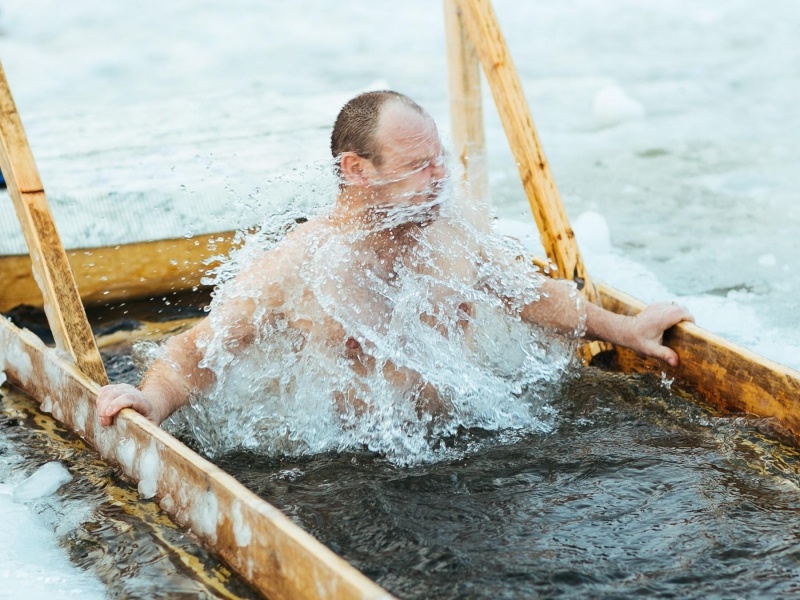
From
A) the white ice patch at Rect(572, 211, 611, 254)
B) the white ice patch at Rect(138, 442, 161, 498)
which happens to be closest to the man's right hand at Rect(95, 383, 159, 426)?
the white ice patch at Rect(138, 442, 161, 498)

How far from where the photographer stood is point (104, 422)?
2.41 meters

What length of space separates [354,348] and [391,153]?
52 cm

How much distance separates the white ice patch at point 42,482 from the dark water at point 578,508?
1.43ft

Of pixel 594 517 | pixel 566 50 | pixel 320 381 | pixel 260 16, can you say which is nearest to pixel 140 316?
pixel 320 381

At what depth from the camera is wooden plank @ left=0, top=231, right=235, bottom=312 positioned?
3.77m

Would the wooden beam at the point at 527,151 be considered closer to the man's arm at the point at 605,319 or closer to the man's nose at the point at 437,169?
the man's arm at the point at 605,319

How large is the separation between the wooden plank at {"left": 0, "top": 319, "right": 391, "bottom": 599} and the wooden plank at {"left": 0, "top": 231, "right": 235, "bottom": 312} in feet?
3.08

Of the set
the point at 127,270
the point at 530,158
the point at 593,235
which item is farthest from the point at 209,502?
the point at 593,235

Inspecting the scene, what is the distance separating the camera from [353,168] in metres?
2.58

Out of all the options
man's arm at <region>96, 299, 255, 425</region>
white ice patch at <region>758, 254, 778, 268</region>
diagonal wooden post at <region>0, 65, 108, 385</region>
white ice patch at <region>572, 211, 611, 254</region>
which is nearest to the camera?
man's arm at <region>96, 299, 255, 425</region>

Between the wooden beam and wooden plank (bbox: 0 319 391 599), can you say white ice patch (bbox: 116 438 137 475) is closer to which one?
wooden plank (bbox: 0 319 391 599)

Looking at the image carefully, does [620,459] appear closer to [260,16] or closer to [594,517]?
[594,517]

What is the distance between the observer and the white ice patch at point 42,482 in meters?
2.50

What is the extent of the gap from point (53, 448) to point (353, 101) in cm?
126
